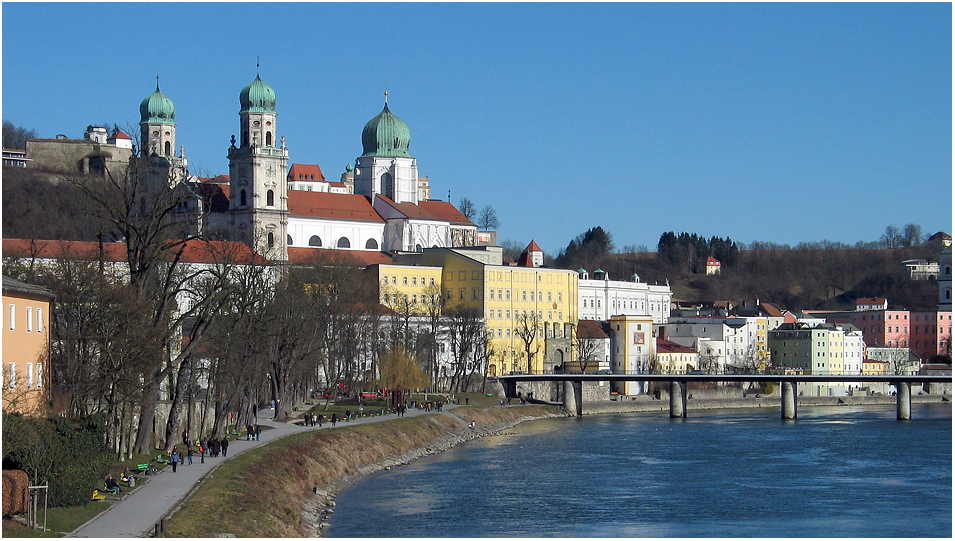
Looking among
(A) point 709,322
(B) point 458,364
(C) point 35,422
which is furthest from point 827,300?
(C) point 35,422

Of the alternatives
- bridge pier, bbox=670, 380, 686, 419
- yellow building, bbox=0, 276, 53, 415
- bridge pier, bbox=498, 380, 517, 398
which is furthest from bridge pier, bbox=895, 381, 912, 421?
yellow building, bbox=0, 276, 53, 415

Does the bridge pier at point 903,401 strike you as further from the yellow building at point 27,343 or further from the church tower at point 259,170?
the yellow building at point 27,343

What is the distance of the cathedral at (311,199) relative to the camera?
119 m

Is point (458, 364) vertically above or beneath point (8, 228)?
beneath

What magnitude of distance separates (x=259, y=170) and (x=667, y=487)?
74.4 meters

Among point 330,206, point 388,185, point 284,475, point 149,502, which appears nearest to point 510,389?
point 330,206

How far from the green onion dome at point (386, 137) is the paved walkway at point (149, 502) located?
286 feet

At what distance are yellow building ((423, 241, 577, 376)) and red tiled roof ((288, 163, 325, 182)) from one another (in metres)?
56.3

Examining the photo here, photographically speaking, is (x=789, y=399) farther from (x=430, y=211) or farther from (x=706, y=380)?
(x=430, y=211)

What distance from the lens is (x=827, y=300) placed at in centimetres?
19950

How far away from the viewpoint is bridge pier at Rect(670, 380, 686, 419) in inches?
3760

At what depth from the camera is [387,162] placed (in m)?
136

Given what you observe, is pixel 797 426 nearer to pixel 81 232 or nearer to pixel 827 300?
pixel 81 232

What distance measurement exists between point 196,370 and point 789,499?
20.1m
